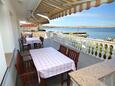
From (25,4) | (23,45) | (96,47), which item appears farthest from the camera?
(23,45)

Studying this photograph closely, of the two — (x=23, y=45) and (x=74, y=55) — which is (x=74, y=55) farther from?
(x=23, y=45)

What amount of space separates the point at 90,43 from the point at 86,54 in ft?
1.32

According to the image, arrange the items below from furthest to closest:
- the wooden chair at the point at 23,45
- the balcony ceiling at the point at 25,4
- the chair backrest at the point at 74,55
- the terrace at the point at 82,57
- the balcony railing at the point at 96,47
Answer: the wooden chair at the point at 23,45 → the balcony ceiling at the point at 25,4 → the chair backrest at the point at 74,55 → the balcony railing at the point at 96,47 → the terrace at the point at 82,57

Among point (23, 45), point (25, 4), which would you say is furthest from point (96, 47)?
point (23, 45)

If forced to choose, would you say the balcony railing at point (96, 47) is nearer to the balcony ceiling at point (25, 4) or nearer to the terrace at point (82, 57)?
the terrace at point (82, 57)

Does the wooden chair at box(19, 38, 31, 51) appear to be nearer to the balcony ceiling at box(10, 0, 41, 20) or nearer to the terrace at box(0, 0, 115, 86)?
the balcony ceiling at box(10, 0, 41, 20)

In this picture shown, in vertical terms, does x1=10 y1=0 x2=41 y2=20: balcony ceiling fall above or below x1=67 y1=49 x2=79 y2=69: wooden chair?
above

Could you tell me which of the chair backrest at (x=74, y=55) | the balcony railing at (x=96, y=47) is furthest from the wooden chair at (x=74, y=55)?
the balcony railing at (x=96, y=47)

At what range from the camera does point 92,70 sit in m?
1.19

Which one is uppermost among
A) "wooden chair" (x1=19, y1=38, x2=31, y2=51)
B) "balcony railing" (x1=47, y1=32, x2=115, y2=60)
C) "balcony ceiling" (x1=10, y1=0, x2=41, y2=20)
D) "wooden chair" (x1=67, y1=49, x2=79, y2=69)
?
"balcony ceiling" (x1=10, y1=0, x2=41, y2=20)

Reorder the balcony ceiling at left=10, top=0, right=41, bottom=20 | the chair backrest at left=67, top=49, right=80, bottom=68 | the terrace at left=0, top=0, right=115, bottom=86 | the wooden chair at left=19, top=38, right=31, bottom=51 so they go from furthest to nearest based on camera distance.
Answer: the wooden chair at left=19, top=38, right=31, bottom=51, the balcony ceiling at left=10, top=0, right=41, bottom=20, the chair backrest at left=67, top=49, right=80, bottom=68, the terrace at left=0, top=0, right=115, bottom=86

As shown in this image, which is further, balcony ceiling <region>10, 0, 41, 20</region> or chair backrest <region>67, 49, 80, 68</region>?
balcony ceiling <region>10, 0, 41, 20</region>

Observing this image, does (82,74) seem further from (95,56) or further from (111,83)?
(95,56)

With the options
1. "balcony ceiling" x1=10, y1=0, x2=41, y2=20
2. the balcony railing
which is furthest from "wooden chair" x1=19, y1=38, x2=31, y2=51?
the balcony railing
